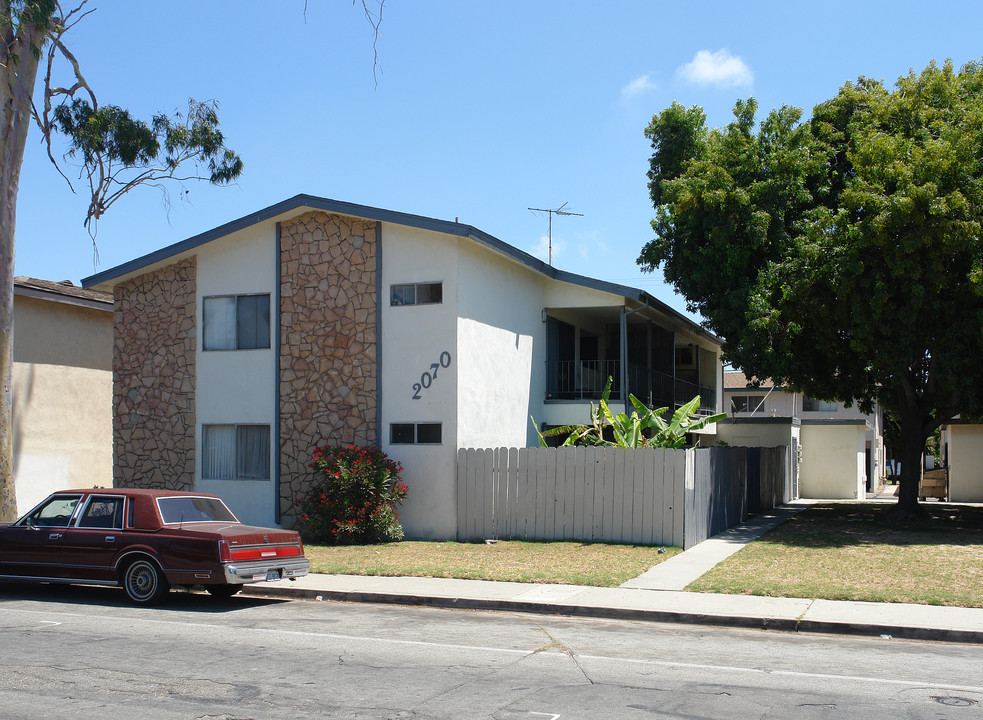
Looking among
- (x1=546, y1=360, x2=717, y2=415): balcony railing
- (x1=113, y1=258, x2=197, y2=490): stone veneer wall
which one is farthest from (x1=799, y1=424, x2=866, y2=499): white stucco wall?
(x1=113, y1=258, x2=197, y2=490): stone veneer wall

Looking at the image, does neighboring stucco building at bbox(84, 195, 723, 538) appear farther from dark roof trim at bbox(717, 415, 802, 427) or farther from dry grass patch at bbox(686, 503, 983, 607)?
dark roof trim at bbox(717, 415, 802, 427)

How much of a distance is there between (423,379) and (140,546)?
7.68 metres

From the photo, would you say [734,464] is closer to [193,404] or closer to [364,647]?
[193,404]

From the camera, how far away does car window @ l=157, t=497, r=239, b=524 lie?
11.9 metres

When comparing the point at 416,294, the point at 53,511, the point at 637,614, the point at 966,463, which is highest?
the point at 416,294

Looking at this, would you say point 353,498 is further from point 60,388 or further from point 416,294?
point 60,388

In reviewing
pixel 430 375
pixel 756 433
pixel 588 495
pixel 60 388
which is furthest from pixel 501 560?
pixel 756 433

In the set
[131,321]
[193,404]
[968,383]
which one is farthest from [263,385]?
[968,383]

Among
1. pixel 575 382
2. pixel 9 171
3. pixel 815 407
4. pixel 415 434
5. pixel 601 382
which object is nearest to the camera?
pixel 9 171

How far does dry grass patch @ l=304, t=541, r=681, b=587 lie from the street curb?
1540 millimetres

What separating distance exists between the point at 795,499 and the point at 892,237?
1573 cm

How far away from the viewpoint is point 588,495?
17.3 m

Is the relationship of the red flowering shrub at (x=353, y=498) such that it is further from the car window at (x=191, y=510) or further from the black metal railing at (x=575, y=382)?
the black metal railing at (x=575, y=382)

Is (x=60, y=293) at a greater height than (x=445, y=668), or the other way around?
(x=60, y=293)
